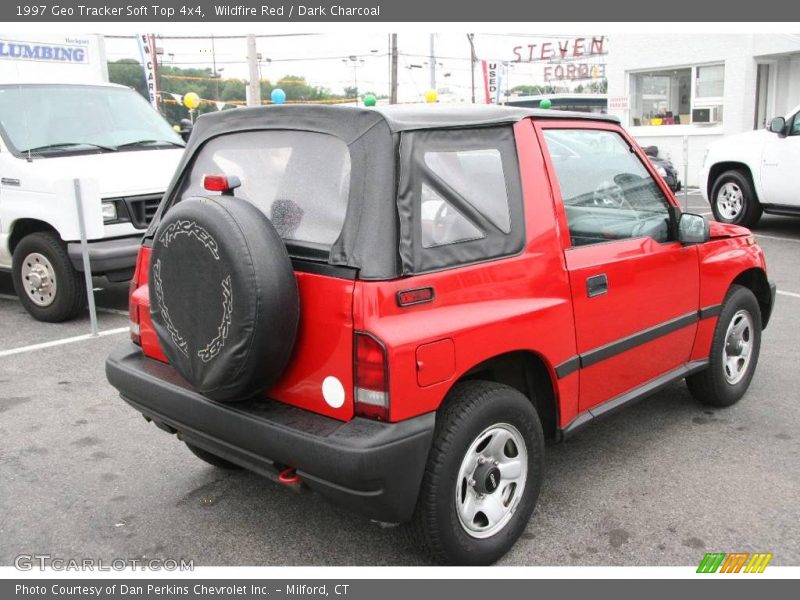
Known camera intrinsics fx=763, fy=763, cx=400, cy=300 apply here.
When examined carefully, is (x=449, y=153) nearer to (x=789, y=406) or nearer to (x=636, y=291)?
(x=636, y=291)

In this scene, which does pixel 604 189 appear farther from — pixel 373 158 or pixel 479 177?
pixel 373 158

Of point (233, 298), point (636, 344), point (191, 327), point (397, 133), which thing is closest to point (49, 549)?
point (191, 327)

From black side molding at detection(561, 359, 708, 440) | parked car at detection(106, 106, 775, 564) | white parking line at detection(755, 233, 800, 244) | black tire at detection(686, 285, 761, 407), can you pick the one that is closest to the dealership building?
white parking line at detection(755, 233, 800, 244)

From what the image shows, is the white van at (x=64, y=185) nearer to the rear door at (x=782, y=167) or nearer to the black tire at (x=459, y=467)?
the black tire at (x=459, y=467)

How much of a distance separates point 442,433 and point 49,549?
177 centimetres

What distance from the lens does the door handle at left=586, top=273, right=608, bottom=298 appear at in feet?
11.0

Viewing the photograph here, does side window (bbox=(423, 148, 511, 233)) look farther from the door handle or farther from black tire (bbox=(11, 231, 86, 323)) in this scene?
black tire (bbox=(11, 231, 86, 323))

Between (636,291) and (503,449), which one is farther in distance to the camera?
(636,291)

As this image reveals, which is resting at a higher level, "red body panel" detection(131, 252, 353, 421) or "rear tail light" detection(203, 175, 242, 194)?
"rear tail light" detection(203, 175, 242, 194)

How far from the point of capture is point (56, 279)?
6758mm

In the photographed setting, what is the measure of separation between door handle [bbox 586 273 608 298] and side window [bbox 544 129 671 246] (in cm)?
17

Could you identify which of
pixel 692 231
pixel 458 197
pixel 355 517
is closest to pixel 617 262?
pixel 692 231

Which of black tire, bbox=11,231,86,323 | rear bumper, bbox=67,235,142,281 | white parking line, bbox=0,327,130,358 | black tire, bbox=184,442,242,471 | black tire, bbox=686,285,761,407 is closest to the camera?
black tire, bbox=184,442,242,471

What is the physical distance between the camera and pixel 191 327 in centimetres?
284
